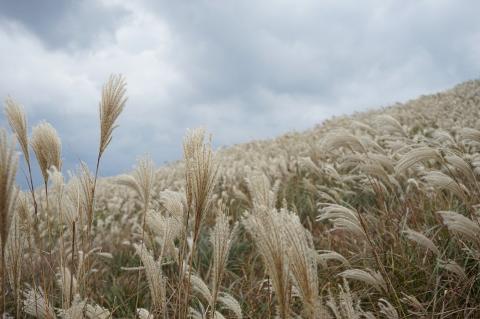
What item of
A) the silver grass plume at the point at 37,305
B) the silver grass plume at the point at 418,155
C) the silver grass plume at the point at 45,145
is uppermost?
the silver grass plume at the point at 45,145

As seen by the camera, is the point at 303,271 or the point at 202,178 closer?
the point at 303,271

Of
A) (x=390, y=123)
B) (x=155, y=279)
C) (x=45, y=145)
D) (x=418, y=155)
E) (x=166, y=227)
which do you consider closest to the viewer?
(x=155, y=279)

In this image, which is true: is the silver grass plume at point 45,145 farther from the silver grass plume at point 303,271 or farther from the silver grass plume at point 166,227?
the silver grass plume at point 303,271

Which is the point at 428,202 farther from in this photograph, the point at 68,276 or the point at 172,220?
the point at 68,276

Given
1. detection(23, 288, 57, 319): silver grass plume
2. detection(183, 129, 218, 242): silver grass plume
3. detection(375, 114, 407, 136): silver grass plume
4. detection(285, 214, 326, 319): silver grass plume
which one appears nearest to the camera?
detection(285, 214, 326, 319): silver grass plume

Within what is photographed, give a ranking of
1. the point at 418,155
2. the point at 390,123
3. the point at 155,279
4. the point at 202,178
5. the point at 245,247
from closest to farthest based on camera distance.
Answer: the point at 202,178, the point at 155,279, the point at 418,155, the point at 390,123, the point at 245,247

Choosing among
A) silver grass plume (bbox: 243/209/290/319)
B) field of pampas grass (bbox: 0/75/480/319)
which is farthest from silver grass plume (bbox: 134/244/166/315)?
silver grass plume (bbox: 243/209/290/319)

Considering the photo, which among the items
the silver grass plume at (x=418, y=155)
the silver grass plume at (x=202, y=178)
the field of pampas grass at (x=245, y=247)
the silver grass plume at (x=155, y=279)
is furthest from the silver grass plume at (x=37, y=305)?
the silver grass plume at (x=418, y=155)

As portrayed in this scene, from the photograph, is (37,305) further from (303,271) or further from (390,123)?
(390,123)

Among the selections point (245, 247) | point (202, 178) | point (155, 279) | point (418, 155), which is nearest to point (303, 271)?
point (202, 178)

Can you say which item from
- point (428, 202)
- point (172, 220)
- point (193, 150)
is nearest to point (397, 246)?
point (428, 202)

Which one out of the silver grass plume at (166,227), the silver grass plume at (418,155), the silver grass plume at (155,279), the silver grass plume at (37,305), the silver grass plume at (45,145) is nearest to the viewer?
the silver grass plume at (155,279)

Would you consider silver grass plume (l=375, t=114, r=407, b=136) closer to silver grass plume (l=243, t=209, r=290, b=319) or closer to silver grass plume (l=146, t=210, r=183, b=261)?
silver grass plume (l=146, t=210, r=183, b=261)

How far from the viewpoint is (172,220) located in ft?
7.59
